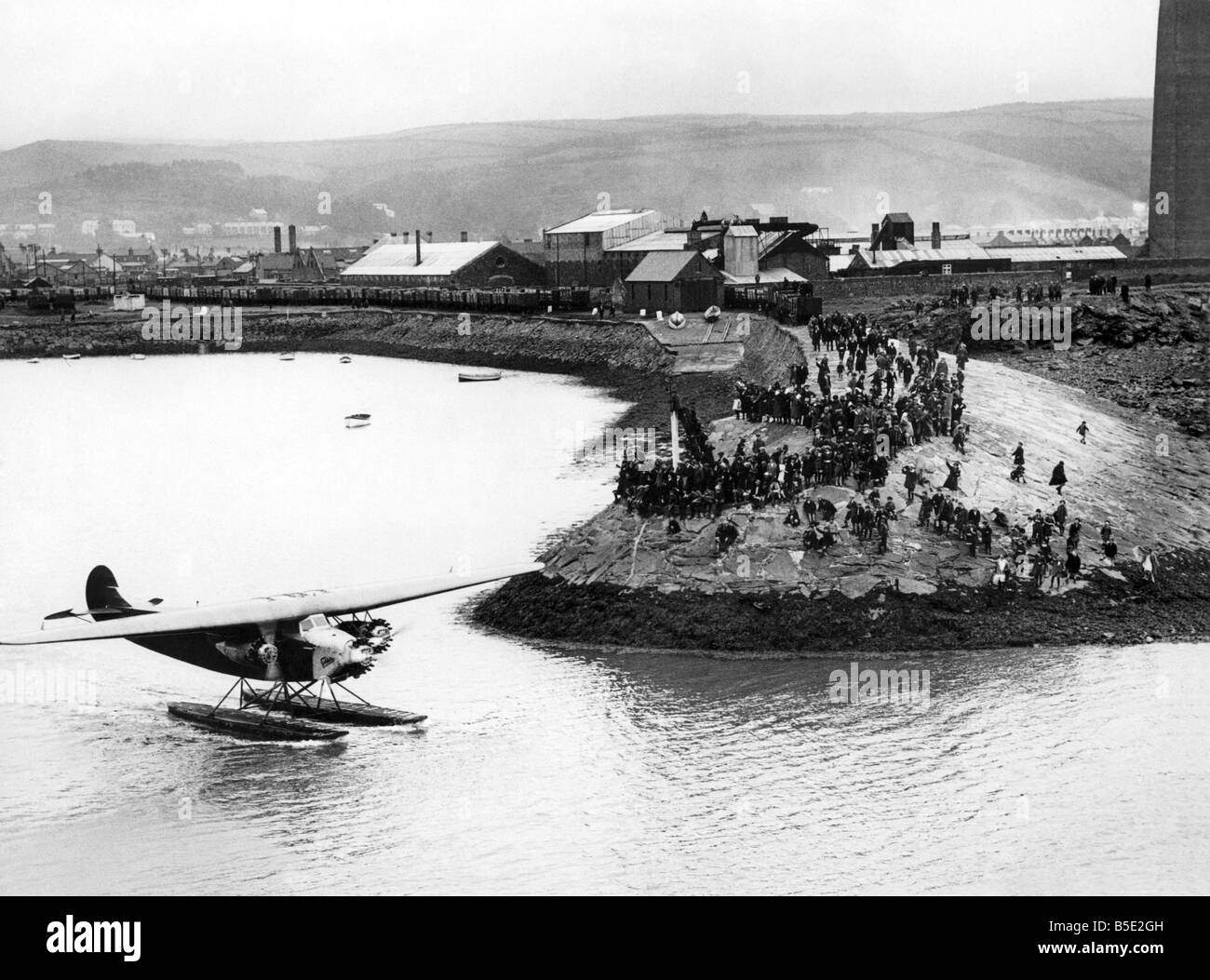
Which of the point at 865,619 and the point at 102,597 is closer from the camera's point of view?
the point at 102,597

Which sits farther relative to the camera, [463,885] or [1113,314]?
[1113,314]

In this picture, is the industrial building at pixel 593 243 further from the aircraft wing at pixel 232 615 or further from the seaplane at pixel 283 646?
the aircraft wing at pixel 232 615

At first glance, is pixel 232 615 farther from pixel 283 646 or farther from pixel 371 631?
pixel 371 631

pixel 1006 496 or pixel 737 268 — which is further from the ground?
pixel 737 268

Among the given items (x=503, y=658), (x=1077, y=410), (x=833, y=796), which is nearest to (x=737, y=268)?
(x=1077, y=410)

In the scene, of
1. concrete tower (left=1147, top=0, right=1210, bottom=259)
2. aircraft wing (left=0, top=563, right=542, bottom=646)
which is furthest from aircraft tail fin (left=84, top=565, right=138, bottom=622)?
concrete tower (left=1147, top=0, right=1210, bottom=259)

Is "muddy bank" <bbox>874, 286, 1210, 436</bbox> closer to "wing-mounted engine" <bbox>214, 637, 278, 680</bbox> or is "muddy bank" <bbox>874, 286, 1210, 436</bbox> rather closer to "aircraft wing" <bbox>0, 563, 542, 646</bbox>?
"aircraft wing" <bbox>0, 563, 542, 646</bbox>

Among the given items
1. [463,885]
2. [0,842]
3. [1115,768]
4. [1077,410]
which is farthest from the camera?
[1077,410]

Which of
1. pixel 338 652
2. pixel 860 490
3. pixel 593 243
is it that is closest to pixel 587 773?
pixel 338 652
